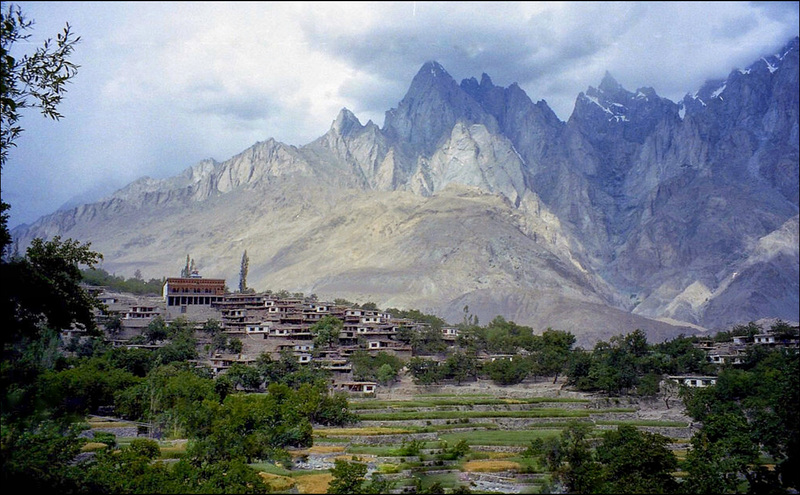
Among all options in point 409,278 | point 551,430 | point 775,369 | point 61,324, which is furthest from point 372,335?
point 409,278

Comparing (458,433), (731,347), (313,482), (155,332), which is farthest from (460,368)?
(313,482)

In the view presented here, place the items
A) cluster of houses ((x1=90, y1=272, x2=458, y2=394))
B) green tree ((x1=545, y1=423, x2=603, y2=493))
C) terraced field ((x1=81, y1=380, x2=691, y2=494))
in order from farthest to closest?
1. cluster of houses ((x1=90, y1=272, x2=458, y2=394))
2. terraced field ((x1=81, y1=380, x2=691, y2=494))
3. green tree ((x1=545, y1=423, x2=603, y2=493))

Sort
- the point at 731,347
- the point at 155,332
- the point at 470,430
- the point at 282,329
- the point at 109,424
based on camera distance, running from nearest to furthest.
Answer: the point at 109,424
the point at 470,430
the point at 155,332
the point at 731,347
the point at 282,329

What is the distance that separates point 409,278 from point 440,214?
3558 centimetres

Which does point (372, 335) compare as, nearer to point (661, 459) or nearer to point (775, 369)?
point (775, 369)

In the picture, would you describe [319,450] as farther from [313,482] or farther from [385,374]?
[385,374]

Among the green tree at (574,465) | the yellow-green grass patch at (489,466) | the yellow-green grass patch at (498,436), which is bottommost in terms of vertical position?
the yellow-green grass patch at (489,466)

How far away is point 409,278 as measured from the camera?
163500mm

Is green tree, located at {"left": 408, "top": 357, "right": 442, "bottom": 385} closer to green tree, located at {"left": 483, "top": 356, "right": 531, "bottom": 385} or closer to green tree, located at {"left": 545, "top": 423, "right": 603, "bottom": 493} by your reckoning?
green tree, located at {"left": 483, "top": 356, "right": 531, "bottom": 385}

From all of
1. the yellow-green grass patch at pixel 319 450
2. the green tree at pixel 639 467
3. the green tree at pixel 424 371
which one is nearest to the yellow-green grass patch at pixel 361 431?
the yellow-green grass patch at pixel 319 450

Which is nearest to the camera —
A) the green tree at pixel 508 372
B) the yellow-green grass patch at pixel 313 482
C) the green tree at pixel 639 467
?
the green tree at pixel 639 467

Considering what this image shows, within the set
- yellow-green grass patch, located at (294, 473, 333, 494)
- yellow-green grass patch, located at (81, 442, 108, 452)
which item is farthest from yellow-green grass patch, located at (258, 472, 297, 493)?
yellow-green grass patch, located at (81, 442, 108, 452)

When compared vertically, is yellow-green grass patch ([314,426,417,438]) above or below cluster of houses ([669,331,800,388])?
below

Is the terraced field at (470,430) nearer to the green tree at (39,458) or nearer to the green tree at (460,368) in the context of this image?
the green tree at (460,368)
